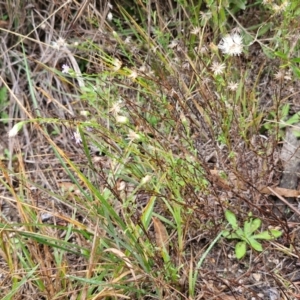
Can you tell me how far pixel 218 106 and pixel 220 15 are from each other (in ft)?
1.13

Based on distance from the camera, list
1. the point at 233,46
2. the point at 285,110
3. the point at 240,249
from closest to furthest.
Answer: the point at 233,46 → the point at 240,249 → the point at 285,110

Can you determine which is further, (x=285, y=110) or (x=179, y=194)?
(x=285, y=110)

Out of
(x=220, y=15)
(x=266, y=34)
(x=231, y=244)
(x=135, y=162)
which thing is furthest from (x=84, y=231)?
(x=266, y=34)

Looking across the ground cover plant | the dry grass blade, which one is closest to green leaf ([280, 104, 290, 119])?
the ground cover plant

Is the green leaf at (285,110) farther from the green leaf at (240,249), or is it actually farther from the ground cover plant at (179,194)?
the green leaf at (240,249)

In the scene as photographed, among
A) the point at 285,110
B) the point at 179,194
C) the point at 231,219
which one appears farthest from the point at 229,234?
the point at 285,110

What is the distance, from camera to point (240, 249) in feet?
5.28

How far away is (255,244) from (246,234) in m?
0.04

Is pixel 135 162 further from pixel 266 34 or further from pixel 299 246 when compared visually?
pixel 266 34

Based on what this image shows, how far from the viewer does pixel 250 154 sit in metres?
1.75

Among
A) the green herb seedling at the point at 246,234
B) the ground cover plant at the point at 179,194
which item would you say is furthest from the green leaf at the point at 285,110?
the green herb seedling at the point at 246,234

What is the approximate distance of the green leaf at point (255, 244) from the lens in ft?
5.18

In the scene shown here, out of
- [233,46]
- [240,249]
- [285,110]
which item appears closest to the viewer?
[233,46]

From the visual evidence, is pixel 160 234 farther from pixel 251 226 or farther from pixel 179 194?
pixel 251 226
